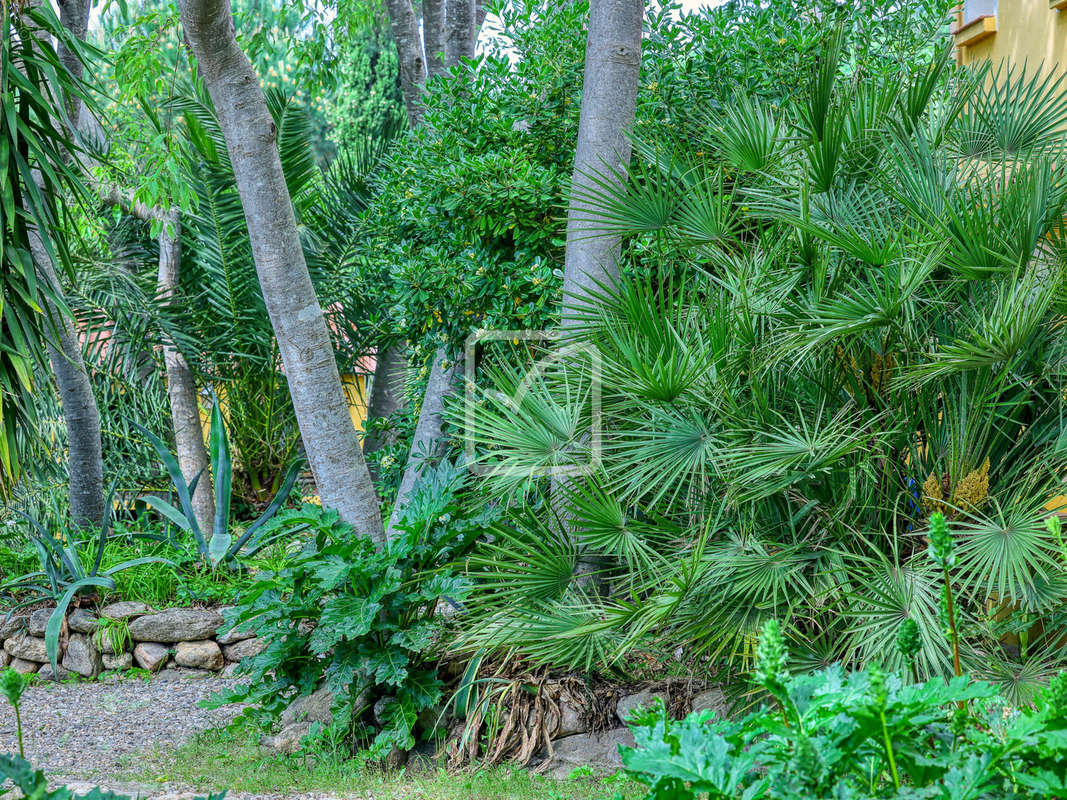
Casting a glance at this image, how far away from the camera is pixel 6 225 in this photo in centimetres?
548

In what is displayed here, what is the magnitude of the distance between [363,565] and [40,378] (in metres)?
4.42

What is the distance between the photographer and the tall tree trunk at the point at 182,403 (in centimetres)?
813

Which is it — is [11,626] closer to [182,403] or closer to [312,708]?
[182,403]

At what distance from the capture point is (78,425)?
277 inches

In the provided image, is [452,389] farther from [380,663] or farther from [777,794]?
[777,794]

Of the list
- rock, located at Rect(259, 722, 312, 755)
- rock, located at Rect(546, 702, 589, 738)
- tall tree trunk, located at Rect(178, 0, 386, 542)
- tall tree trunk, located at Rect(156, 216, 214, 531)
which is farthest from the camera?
tall tree trunk, located at Rect(156, 216, 214, 531)

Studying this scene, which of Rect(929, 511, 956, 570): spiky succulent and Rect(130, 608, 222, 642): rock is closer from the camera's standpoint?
Rect(929, 511, 956, 570): spiky succulent

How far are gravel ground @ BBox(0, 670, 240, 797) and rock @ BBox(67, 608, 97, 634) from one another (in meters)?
0.37

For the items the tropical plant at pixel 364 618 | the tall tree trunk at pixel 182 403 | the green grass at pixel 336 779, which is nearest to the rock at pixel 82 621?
the tall tree trunk at pixel 182 403

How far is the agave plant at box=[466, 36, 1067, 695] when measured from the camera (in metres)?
3.71

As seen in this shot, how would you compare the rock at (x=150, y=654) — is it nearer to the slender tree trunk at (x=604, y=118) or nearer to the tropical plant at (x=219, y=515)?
the tropical plant at (x=219, y=515)

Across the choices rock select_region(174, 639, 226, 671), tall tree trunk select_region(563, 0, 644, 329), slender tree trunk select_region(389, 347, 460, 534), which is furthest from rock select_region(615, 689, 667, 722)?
rock select_region(174, 639, 226, 671)

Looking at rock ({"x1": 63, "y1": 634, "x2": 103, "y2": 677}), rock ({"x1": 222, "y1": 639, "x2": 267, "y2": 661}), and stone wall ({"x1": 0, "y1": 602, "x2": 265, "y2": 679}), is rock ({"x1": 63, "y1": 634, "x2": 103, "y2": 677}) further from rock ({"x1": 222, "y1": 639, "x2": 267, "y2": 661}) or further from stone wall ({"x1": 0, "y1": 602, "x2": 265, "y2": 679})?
rock ({"x1": 222, "y1": 639, "x2": 267, "y2": 661})

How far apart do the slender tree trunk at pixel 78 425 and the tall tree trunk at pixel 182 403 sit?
3.01ft
